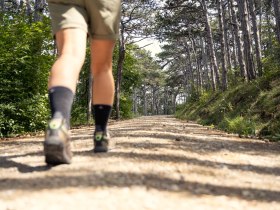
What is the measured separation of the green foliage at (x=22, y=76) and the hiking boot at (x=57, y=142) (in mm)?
5639

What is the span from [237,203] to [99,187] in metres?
0.65

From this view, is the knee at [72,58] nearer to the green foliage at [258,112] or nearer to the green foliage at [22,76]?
the green foliage at [258,112]

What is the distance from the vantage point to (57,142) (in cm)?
218

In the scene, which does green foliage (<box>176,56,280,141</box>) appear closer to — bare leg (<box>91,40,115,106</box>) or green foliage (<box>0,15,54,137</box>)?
bare leg (<box>91,40,115,106</box>)

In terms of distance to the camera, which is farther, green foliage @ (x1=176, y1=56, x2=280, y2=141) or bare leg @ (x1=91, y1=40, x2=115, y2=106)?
green foliage @ (x1=176, y1=56, x2=280, y2=141)

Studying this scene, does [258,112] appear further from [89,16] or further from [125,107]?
[125,107]

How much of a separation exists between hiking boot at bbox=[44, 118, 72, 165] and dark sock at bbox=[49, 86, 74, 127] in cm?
7

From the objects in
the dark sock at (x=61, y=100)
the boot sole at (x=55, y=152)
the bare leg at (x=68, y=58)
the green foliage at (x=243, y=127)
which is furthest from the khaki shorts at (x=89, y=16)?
the green foliage at (x=243, y=127)

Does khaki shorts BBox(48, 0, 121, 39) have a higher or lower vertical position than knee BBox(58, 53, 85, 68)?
higher

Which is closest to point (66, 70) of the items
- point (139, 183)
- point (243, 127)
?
point (139, 183)

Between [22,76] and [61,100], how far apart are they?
674 centimetres

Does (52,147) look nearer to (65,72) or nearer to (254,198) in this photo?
(65,72)

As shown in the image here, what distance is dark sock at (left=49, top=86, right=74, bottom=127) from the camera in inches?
92.8

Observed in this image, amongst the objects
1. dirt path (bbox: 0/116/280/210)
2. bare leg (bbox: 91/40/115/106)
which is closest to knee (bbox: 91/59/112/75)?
bare leg (bbox: 91/40/115/106)
